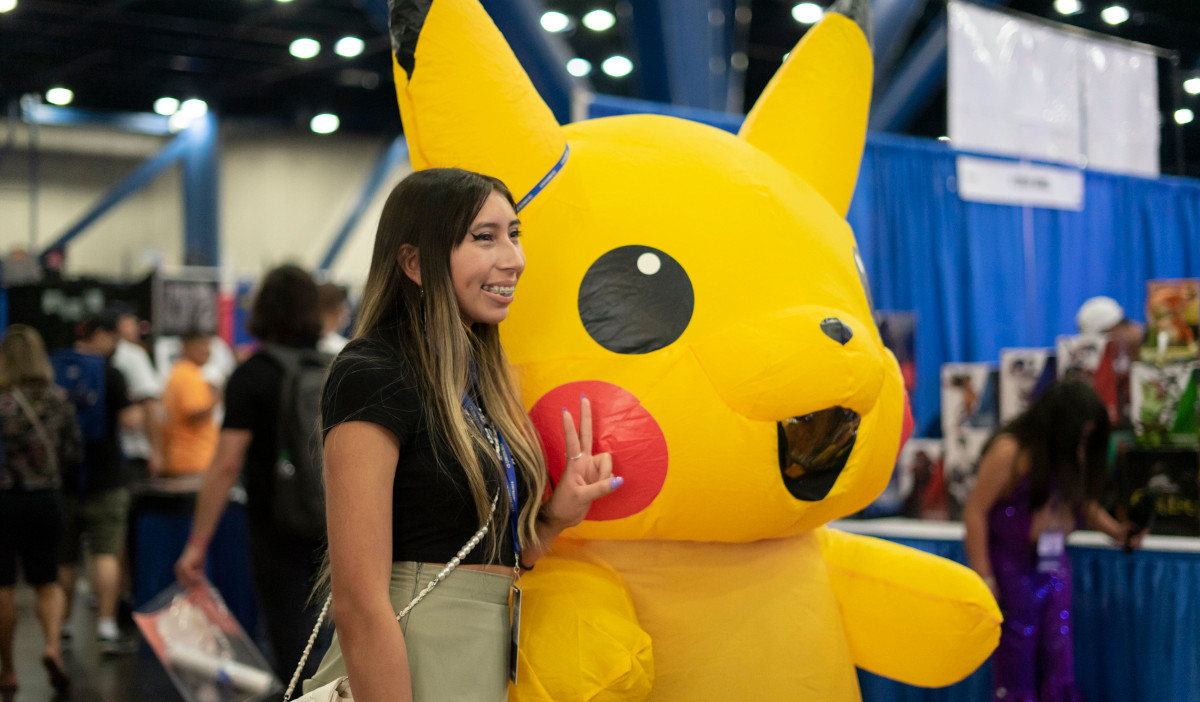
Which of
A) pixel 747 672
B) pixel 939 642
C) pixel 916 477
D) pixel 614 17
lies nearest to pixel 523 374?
pixel 747 672

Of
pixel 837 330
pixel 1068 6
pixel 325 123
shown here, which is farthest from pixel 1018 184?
pixel 325 123

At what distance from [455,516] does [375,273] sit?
36 centimetres

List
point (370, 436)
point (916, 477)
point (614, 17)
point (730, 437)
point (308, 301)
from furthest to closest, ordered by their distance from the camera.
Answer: point (614, 17), point (916, 477), point (308, 301), point (730, 437), point (370, 436)

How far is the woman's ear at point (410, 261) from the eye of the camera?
1.51 m

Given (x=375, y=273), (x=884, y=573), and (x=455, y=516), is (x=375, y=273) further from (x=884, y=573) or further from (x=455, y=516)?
(x=884, y=573)

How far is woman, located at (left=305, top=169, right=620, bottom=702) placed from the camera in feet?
4.45

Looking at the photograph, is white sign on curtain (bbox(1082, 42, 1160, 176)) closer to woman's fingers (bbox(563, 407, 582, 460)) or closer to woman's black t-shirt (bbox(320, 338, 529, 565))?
Answer: woman's fingers (bbox(563, 407, 582, 460))

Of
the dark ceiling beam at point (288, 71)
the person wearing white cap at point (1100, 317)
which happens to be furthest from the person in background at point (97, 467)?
the dark ceiling beam at point (288, 71)

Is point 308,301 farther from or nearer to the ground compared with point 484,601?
farther from the ground

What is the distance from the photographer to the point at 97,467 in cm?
529

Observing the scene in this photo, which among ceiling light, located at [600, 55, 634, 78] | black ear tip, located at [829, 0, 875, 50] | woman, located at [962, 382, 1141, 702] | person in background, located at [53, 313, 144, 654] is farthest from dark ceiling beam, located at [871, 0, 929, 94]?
ceiling light, located at [600, 55, 634, 78]

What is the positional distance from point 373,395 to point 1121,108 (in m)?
4.95

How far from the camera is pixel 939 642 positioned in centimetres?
224

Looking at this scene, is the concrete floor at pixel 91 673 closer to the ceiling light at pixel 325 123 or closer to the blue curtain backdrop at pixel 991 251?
the blue curtain backdrop at pixel 991 251
